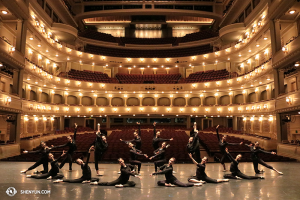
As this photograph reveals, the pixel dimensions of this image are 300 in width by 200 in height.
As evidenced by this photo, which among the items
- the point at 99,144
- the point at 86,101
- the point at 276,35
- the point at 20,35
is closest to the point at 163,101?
the point at 86,101

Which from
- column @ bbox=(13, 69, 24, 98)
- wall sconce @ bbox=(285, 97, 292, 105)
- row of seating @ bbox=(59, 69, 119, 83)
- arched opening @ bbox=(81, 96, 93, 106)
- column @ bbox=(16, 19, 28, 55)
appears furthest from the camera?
arched opening @ bbox=(81, 96, 93, 106)

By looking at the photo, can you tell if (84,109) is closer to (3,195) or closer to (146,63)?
(146,63)

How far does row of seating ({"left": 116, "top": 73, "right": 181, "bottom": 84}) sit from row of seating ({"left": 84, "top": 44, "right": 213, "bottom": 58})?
326 cm

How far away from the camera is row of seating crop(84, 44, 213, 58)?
3472 centimetres

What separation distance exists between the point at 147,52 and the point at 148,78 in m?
5.55

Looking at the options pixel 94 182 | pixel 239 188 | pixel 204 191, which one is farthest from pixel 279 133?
pixel 94 182

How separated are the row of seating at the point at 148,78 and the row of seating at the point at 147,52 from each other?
3259mm

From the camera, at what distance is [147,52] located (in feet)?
121

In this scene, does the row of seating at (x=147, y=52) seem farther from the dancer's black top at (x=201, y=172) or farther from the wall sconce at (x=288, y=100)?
the dancer's black top at (x=201, y=172)

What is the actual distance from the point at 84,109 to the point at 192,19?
89.3ft

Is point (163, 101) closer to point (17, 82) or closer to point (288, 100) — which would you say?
point (288, 100)

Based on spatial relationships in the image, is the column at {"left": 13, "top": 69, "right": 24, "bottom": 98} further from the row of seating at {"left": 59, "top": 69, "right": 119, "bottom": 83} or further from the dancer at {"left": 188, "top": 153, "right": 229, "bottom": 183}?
the dancer at {"left": 188, "top": 153, "right": 229, "bottom": 183}

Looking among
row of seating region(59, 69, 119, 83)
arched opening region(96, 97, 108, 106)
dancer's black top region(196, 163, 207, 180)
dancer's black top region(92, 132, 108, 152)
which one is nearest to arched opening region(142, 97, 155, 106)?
row of seating region(59, 69, 119, 83)

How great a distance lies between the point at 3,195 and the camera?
18.3 ft
